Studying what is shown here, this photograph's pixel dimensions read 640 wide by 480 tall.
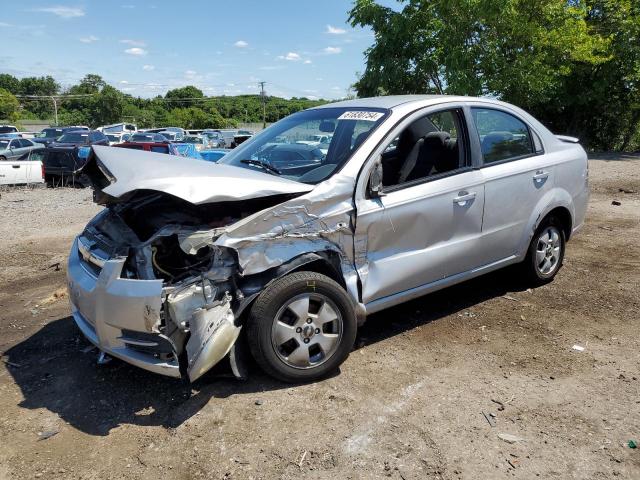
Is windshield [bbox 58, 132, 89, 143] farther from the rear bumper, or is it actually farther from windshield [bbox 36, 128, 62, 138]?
the rear bumper

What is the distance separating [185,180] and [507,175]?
2706 mm

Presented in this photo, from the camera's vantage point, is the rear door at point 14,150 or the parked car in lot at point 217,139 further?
the parked car in lot at point 217,139

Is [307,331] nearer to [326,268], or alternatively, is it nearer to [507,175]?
[326,268]

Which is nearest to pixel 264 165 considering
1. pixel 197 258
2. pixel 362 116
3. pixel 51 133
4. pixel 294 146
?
pixel 294 146

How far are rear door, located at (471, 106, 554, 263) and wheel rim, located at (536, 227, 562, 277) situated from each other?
15.4 inches

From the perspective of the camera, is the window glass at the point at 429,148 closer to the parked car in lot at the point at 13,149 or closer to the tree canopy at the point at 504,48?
the tree canopy at the point at 504,48

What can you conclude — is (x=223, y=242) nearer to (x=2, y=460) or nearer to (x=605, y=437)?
(x=2, y=460)

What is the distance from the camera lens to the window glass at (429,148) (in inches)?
164

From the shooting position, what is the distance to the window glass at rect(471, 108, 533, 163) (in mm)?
4336

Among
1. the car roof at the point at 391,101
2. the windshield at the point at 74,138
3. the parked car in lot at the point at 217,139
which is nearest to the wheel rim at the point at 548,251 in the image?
the car roof at the point at 391,101

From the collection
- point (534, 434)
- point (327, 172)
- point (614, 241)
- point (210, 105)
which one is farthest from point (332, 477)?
point (210, 105)

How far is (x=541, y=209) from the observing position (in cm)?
466

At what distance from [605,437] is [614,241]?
4641 mm

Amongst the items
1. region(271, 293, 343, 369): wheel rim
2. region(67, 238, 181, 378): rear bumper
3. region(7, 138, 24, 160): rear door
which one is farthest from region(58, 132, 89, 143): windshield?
region(271, 293, 343, 369): wheel rim
